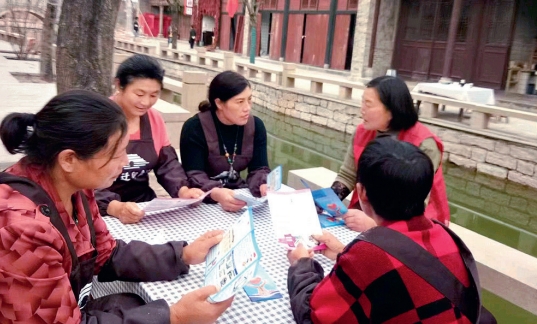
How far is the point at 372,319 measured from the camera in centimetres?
121

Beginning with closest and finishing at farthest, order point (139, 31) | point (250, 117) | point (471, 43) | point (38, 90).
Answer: point (250, 117) < point (38, 90) < point (471, 43) < point (139, 31)

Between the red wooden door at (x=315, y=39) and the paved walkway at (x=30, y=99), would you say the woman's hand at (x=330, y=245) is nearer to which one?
the paved walkway at (x=30, y=99)

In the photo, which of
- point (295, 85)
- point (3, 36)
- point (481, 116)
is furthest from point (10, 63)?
point (481, 116)

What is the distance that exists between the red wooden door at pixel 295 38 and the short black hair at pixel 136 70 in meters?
15.3

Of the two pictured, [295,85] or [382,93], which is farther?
[295,85]

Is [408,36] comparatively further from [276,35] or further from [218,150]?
[218,150]

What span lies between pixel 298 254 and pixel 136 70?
1286 millimetres

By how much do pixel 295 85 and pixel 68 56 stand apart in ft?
30.4

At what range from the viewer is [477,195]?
7297 mm

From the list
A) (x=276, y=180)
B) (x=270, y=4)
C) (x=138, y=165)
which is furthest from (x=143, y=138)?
(x=270, y=4)

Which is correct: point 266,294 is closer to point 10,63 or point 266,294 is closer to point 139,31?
point 10,63

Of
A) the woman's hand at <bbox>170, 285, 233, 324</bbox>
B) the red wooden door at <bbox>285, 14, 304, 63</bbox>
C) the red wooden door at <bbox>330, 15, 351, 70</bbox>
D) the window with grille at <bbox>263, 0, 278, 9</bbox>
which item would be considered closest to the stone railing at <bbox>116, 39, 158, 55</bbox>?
the window with grille at <bbox>263, 0, 278, 9</bbox>

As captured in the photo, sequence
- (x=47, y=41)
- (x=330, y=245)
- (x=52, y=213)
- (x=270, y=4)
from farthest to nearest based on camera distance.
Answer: (x=270, y=4), (x=47, y=41), (x=330, y=245), (x=52, y=213)

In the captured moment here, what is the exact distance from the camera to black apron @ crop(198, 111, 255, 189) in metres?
2.65
